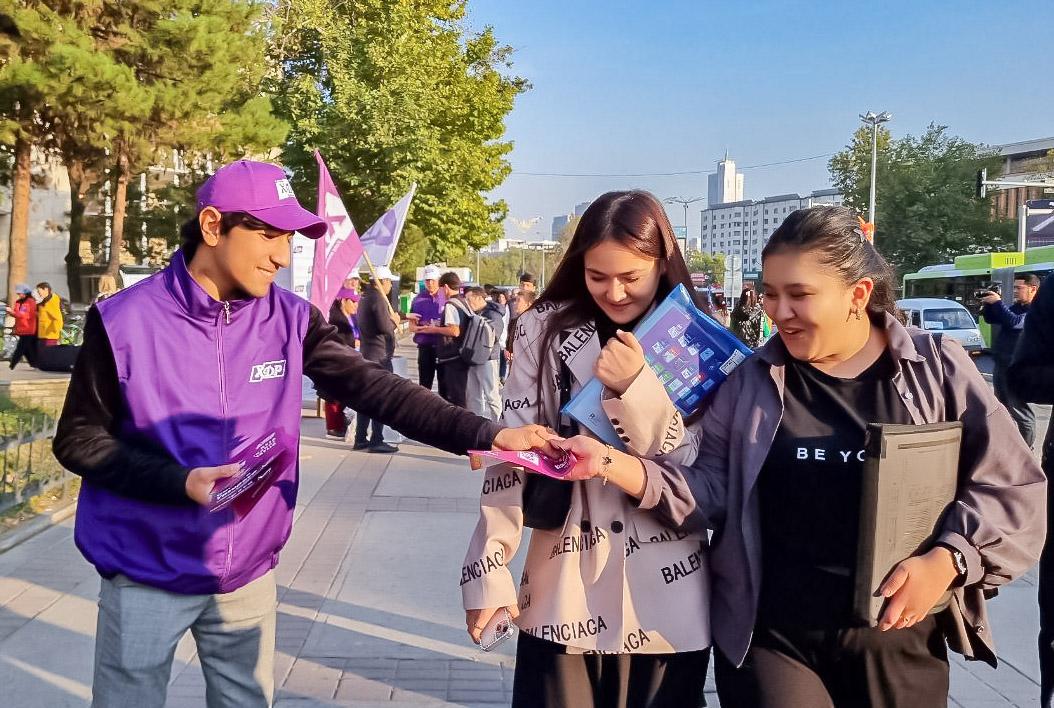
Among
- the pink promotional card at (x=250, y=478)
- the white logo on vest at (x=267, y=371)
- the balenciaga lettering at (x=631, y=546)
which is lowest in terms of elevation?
the balenciaga lettering at (x=631, y=546)

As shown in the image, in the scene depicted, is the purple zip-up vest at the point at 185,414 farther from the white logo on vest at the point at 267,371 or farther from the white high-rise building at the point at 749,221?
the white high-rise building at the point at 749,221

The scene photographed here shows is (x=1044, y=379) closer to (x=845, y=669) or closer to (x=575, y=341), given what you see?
(x=845, y=669)

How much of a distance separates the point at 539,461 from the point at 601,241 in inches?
21.1

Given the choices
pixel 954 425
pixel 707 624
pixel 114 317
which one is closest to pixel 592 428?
pixel 707 624

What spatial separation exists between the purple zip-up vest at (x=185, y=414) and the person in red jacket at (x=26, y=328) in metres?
18.4

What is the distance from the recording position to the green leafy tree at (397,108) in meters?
25.9

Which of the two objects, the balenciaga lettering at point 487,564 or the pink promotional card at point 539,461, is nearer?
the pink promotional card at point 539,461

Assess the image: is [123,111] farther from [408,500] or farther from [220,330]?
[220,330]

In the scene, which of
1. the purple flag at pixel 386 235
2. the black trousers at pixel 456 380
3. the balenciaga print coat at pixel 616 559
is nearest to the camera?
the balenciaga print coat at pixel 616 559

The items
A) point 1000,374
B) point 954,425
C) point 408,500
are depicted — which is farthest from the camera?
point 1000,374

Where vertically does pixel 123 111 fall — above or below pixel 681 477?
above

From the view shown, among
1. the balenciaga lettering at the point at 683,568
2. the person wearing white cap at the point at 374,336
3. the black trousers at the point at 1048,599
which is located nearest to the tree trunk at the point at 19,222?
the person wearing white cap at the point at 374,336

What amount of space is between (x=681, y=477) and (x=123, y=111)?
21.0 metres

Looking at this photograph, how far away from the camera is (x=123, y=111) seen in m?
20.6
